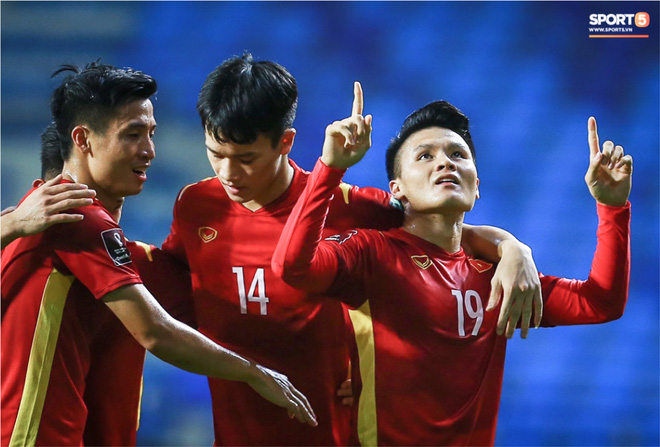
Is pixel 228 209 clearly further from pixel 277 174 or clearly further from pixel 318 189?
pixel 318 189

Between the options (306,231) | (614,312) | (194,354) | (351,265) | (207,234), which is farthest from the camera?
(207,234)

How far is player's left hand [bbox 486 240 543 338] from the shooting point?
7.84 feet

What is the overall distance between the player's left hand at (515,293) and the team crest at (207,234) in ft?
2.80

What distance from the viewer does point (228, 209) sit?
8.49ft

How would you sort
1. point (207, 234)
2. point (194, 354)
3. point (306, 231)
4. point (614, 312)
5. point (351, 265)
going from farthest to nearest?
1. point (207, 234)
2. point (614, 312)
3. point (351, 265)
4. point (194, 354)
5. point (306, 231)

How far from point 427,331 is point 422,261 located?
0.69 feet

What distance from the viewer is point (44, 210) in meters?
2.17

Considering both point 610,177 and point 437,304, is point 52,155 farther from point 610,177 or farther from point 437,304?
point 610,177

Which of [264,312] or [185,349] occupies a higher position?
[264,312]

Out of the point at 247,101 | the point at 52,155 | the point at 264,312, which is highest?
the point at 247,101

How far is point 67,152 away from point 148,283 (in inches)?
19.1

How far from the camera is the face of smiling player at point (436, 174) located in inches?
96.4

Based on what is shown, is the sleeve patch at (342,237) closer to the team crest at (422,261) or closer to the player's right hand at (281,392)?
the team crest at (422,261)

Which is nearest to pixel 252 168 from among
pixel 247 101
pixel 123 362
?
pixel 247 101
